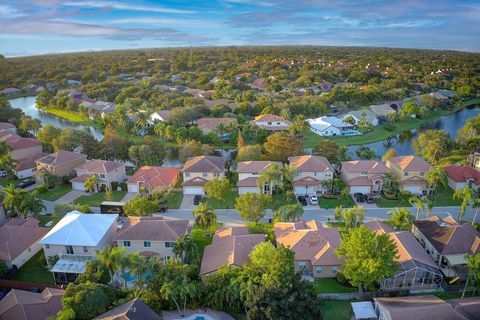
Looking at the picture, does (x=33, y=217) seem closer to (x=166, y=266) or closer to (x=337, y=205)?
(x=166, y=266)

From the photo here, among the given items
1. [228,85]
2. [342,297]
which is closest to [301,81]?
[228,85]

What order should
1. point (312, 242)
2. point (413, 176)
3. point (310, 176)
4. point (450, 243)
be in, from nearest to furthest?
point (450, 243) → point (312, 242) → point (413, 176) → point (310, 176)

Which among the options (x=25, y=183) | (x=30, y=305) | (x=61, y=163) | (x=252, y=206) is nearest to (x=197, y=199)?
(x=252, y=206)

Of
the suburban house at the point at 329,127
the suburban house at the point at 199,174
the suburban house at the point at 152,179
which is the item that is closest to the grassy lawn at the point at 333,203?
the suburban house at the point at 199,174

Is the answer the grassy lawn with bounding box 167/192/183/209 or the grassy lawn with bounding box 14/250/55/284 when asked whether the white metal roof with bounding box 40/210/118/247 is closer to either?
the grassy lawn with bounding box 14/250/55/284

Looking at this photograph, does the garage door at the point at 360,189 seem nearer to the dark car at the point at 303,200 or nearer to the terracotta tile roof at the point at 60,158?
the dark car at the point at 303,200

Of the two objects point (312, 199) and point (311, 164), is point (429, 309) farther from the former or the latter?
point (311, 164)
